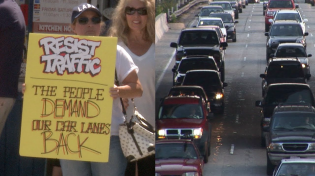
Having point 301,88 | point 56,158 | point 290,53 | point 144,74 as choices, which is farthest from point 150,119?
point 290,53

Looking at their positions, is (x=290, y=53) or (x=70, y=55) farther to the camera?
(x=290, y=53)

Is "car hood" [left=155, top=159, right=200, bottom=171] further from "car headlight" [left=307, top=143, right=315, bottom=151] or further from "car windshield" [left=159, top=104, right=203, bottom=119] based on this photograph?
"car headlight" [left=307, top=143, right=315, bottom=151]

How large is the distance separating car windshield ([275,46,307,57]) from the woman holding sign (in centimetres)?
1293

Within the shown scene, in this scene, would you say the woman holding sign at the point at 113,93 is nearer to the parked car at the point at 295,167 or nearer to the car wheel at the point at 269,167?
the parked car at the point at 295,167

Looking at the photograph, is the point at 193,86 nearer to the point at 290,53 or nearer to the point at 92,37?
the point at 290,53

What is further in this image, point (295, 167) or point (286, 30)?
point (286, 30)

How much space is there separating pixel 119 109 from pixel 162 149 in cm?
817

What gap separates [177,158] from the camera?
44.2 feet

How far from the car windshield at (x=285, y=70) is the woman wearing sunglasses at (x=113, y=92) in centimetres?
1119

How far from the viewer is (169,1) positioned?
43.3ft

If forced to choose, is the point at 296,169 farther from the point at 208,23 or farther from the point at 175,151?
the point at 208,23

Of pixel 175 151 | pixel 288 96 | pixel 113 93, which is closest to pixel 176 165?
pixel 175 151

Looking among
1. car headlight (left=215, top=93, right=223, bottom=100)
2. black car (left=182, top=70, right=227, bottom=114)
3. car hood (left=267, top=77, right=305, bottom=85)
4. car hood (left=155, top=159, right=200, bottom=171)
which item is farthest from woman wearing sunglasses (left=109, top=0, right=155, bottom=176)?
car hood (left=267, top=77, right=305, bottom=85)

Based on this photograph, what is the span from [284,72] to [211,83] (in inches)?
107
